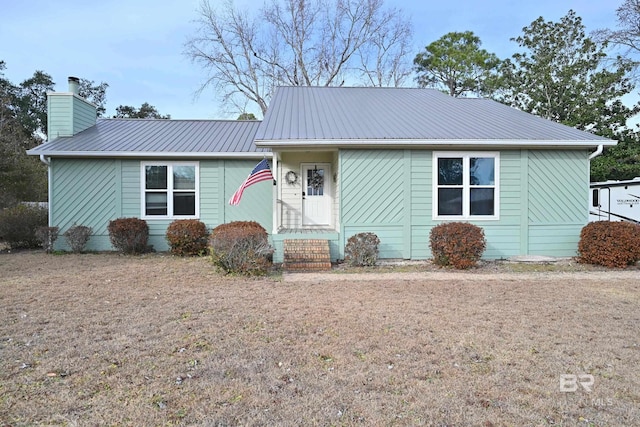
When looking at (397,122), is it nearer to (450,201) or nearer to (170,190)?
(450,201)

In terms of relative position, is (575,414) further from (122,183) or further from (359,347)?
(122,183)

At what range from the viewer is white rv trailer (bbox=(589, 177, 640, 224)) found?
13031 mm

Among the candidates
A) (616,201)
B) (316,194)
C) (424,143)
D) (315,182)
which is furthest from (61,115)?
(616,201)

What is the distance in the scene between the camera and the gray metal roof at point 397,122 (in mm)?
8984

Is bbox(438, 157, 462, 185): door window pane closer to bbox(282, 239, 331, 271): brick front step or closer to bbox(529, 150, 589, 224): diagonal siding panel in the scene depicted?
bbox(529, 150, 589, 224): diagonal siding panel

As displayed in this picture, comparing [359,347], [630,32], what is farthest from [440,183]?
[630,32]

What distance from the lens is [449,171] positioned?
945 centimetres

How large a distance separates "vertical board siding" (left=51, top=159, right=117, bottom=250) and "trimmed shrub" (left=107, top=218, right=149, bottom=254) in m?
0.77

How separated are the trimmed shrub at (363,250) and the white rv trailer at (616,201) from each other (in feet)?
33.9

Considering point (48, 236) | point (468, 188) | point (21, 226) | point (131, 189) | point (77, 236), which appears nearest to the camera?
point (468, 188)

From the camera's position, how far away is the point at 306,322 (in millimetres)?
4621

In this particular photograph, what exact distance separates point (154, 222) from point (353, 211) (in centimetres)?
593

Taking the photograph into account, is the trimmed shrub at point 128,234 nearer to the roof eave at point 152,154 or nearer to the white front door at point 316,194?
the roof eave at point 152,154

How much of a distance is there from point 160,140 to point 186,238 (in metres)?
3.54
